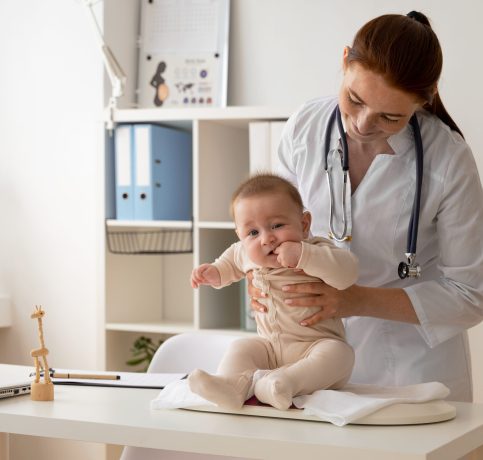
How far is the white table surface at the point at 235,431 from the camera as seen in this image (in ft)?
4.26

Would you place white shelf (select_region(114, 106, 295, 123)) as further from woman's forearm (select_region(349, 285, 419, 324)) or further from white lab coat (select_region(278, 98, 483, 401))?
woman's forearm (select_region(349, 285, 419, 324))

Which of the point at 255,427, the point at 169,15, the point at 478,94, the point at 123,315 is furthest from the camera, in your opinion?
the point at 169,15

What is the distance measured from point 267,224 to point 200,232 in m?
1.49

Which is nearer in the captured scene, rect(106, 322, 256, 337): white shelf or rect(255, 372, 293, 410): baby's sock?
rect(255, 372, 293, 410): baby's sock

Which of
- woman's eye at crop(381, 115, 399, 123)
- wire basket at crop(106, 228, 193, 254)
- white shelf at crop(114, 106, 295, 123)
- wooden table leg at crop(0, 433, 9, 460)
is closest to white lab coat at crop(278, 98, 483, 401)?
woman's eye at crop(381, 115, 399, 123)

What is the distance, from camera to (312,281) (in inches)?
64.7

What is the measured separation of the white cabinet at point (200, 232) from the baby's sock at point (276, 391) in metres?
1.53

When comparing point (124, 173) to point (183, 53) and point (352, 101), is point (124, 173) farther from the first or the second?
point (352, 101)

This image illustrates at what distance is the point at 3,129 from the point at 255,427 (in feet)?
8.48

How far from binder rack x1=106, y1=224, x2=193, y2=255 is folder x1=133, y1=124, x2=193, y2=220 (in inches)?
4.8

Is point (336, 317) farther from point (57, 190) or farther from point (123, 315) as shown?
point (57, 190)

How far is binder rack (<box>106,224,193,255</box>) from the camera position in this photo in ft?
10.7

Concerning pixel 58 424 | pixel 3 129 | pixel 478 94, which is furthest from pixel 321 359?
pixel 3 129

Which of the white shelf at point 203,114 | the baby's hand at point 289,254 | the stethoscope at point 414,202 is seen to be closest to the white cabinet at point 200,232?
the white shelf at point 203,114
